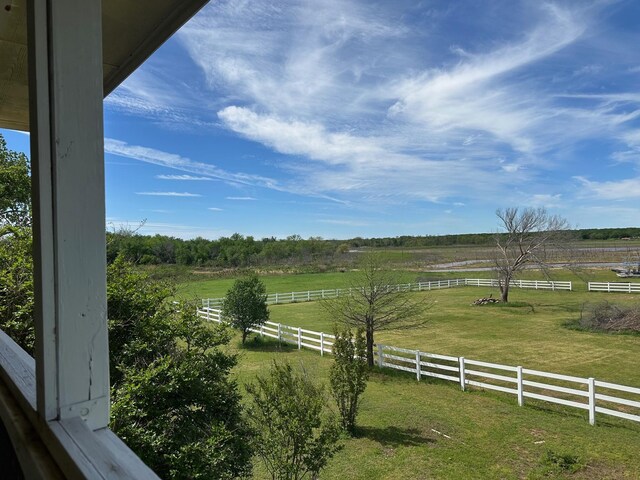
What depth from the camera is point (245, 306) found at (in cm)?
1226

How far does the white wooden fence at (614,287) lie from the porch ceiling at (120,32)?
86.1ft

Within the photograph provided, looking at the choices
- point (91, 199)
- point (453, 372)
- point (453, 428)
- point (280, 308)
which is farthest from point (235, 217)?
point (91, 199)

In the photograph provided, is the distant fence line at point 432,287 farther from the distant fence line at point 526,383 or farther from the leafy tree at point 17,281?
the leafy tree at point 17,281

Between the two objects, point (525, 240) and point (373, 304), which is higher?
point (525, 240)

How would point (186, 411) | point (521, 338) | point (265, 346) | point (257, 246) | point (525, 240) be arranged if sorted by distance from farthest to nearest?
point (257, 246), point (525, 240), point (265, 346), point (521, 338), point (186, 411)

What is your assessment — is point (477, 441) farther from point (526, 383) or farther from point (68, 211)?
point (68, 211)

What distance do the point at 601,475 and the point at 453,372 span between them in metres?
4.35

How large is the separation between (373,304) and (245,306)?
446 cm

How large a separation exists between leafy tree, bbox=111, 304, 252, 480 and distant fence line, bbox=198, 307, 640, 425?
3.48ft

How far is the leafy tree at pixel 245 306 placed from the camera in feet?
40.3

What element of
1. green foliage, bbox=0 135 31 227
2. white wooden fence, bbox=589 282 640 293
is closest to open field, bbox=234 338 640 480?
green foliage, bbox=0 135 31 227

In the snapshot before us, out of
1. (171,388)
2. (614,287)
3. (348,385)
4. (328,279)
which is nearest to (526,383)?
(348,385)

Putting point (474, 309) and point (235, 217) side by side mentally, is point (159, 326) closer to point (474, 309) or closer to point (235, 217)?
point (474, 309)

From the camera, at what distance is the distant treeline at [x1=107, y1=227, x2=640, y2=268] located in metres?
5.68
